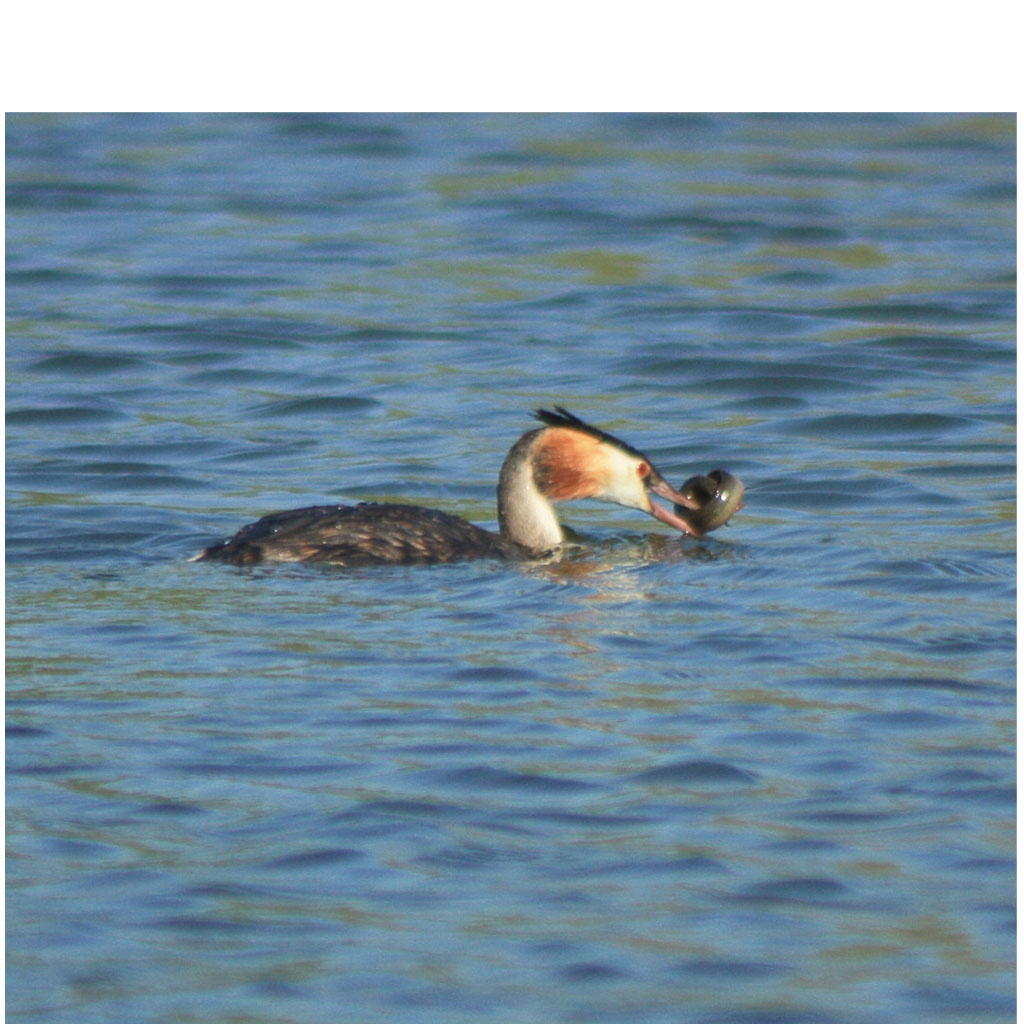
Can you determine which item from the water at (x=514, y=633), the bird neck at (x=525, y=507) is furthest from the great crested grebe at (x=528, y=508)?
the water at (x=514, y=633)

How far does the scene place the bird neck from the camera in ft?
30.6

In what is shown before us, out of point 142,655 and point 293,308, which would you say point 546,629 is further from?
point 293,308

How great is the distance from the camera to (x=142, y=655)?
7391 millimetres

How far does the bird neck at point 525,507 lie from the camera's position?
934cm

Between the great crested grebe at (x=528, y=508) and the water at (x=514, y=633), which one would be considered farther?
the great crested grebe at (x=528, y=508)

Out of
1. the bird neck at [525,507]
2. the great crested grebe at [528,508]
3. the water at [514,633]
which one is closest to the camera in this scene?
the water at [514,633]

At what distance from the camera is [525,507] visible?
9336 mm

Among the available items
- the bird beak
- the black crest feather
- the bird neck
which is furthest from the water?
the black crest feather

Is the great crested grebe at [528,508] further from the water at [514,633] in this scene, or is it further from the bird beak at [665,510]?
the water at [514,633]

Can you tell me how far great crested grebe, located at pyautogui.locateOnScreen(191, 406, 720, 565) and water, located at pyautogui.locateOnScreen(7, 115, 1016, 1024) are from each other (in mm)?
182

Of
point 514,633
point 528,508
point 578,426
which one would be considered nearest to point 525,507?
point 528,508

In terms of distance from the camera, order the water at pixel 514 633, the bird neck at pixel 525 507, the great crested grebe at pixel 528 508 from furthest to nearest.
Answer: the bird neck at pixel 525 507, the great crested grebe at pixel 528 508, the water at pixel 514 633

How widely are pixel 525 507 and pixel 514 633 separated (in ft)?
5.12

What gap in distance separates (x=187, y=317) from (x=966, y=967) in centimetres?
1054
